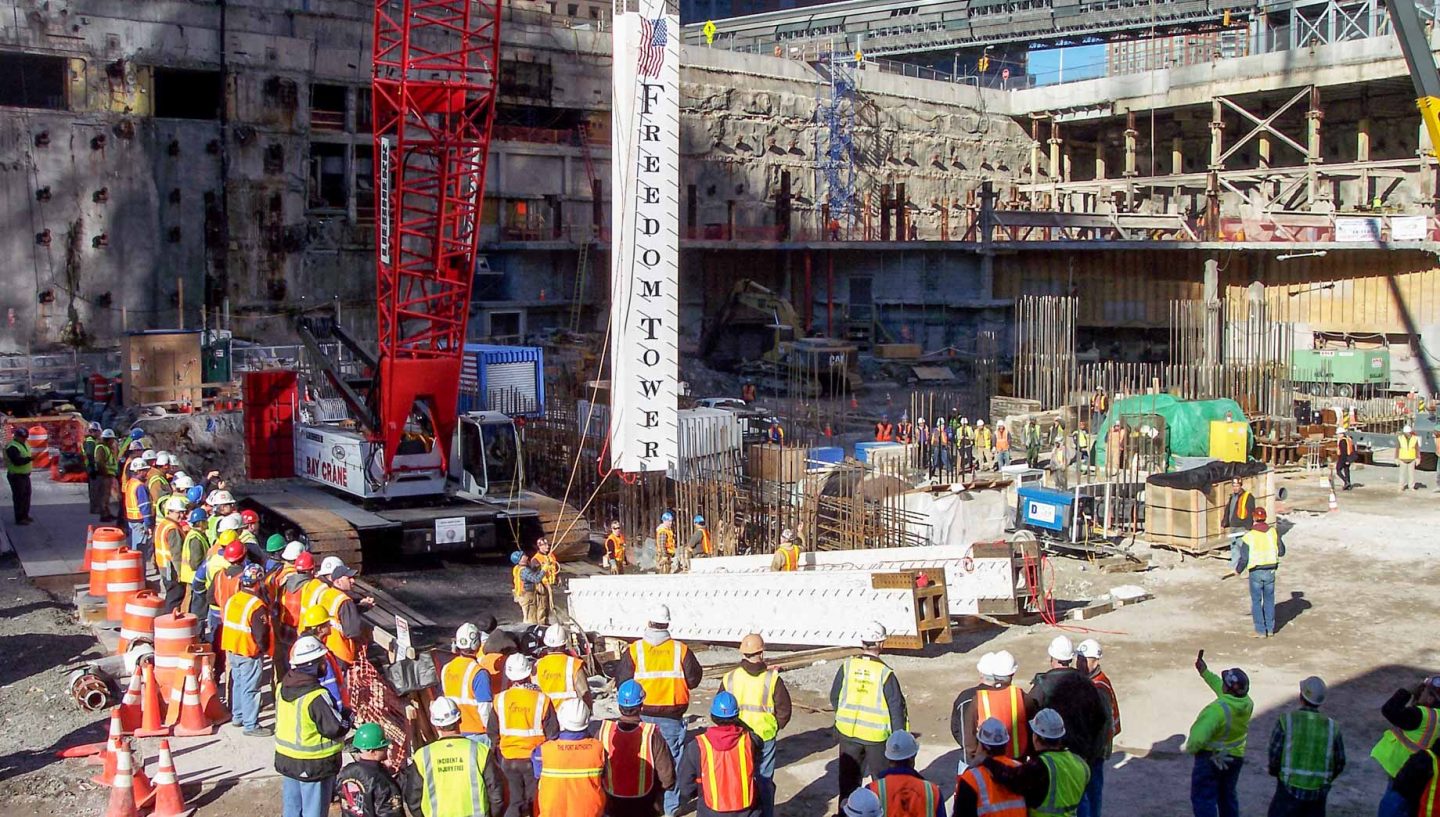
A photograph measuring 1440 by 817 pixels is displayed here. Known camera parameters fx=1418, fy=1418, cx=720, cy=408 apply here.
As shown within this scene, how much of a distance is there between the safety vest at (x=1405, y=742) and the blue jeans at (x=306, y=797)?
643cm

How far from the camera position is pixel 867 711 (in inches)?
359

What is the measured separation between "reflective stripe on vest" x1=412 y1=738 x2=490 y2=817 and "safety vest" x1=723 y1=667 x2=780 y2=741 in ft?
6.53

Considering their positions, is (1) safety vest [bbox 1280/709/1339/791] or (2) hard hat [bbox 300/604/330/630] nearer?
(1) safety vest [bbox 1280/709/1339/791]

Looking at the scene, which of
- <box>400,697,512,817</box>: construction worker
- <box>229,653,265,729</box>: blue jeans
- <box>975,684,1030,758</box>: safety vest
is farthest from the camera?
<box>229,653,265,729</box>: blue jeans

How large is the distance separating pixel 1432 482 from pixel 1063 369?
8.79 metres

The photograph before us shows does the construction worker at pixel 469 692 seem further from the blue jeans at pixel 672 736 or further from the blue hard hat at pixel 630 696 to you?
the blue hard hat at pixel 630 696

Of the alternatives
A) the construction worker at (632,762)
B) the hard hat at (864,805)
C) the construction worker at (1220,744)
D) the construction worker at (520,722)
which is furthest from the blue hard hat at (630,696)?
the construction worker at (1220,744)

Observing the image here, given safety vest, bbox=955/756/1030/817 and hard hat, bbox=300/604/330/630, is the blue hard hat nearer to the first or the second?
safety vest, bbox=955/756/1030/817

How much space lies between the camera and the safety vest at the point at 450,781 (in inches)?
295

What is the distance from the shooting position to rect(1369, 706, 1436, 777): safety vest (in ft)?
27.5

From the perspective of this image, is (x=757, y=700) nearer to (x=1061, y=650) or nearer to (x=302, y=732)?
(x=1061, y=650)

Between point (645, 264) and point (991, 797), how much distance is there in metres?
10.4

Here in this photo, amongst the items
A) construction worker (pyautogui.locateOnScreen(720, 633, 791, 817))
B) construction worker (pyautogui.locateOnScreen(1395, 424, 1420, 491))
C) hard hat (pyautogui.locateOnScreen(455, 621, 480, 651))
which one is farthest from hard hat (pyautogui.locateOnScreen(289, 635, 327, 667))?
construction worker (pyautogui.locateOnScreen(1395, 424, 1420, 491))

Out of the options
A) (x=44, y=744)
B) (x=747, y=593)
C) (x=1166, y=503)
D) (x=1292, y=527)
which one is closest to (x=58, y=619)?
(x=44, y=744)
